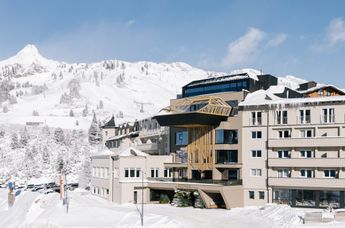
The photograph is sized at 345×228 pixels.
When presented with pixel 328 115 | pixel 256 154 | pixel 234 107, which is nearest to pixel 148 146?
pixel 234 107

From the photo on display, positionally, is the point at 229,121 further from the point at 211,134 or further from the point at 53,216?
the point at 53,216

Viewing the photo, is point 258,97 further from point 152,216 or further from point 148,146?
point 148,146

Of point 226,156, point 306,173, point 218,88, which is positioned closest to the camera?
point 306,173

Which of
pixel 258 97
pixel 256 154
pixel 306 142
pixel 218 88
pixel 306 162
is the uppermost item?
pixel 218 88

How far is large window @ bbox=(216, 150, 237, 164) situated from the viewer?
63.3 meters

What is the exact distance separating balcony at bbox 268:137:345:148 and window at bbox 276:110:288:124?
2.21m

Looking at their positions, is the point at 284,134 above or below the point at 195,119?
below

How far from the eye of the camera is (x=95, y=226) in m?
49.8

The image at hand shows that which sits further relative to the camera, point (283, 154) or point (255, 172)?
point (255, 172)

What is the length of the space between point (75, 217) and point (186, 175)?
18385 mm

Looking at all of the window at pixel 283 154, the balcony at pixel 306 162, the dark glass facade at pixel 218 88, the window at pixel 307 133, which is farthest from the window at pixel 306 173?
the dark glass facade at pixel 218 88

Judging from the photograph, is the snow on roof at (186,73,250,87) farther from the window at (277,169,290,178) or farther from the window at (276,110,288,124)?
the window at (277,169,290,178)

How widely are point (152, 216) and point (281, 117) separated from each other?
1941cm

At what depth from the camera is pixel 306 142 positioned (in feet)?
188
